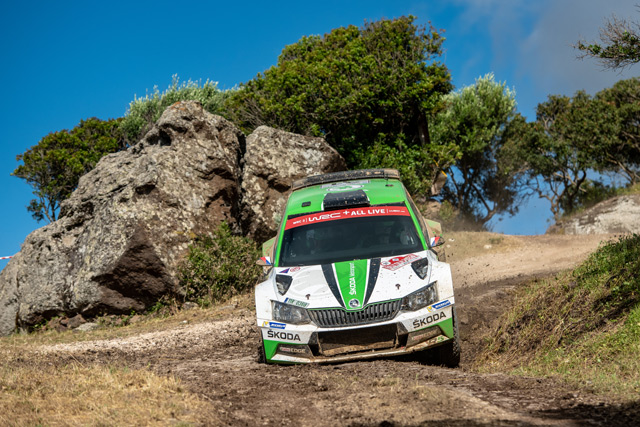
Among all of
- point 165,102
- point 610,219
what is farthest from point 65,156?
point 610,219

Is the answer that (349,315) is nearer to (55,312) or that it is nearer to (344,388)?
(344,388)

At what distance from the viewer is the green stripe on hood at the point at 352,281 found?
6.79m

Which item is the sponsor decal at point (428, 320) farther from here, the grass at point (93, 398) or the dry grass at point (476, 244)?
the dry grass at point (476, 244)

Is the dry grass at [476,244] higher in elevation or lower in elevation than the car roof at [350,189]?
lower

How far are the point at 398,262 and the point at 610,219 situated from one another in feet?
67.3

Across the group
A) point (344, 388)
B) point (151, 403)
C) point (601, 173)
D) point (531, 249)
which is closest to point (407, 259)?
point (344, 388)

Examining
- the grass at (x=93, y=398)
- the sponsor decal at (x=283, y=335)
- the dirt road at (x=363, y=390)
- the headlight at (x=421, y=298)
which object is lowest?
the dirt road at (x=363, y=390)

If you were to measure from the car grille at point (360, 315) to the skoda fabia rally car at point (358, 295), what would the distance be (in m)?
0.01

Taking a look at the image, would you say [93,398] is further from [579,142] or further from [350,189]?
[579,142]

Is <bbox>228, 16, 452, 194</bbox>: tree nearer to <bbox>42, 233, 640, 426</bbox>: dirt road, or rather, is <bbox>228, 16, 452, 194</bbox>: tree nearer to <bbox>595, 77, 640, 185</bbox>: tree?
<bbox>42, 233, 640, 426</bbox>: dirt road

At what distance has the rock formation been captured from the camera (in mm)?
14109

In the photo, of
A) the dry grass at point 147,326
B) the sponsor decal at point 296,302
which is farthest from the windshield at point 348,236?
the dry grass at point 147,326

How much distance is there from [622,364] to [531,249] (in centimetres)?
1381

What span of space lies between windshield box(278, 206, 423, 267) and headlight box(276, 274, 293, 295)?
38cm
